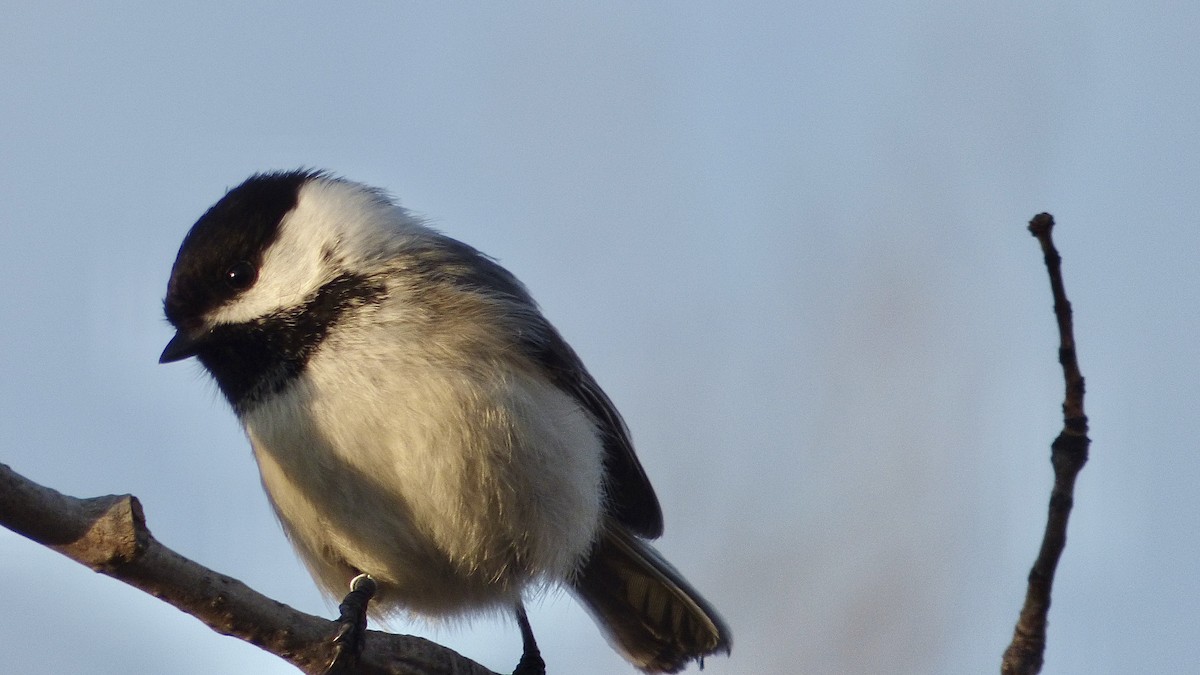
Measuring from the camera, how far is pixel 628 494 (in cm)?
411

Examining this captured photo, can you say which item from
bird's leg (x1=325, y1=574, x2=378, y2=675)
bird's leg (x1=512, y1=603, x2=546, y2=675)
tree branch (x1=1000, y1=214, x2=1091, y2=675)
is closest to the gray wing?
bird's leg (x1=512, y1=603, x2=546, y2=675)

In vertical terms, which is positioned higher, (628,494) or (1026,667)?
(628,494)

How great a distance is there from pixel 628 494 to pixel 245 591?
1864 millimetres

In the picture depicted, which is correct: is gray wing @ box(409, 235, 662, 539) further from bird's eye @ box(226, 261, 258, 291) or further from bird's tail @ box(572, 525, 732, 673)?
bird's eye @ box(226, 261, 258, 291)

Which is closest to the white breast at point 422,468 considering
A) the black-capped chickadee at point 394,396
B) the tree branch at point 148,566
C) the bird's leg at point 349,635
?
the black-capped chickadee at point 394,396

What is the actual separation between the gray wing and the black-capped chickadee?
0.01 m

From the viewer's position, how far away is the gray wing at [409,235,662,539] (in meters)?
3.67

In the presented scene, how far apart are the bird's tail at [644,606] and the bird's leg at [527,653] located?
0.77 ft

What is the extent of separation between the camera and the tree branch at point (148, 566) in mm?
2137

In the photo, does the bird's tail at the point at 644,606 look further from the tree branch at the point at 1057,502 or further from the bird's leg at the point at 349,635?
the tree branch at the point at 1057,502

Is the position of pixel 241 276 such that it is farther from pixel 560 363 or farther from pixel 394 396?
pixel 560 363

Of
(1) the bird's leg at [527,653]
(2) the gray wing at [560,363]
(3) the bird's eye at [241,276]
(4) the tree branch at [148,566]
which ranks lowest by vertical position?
(4) the tree branch at [148,566]

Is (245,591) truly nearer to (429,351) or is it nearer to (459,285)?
(429,351)

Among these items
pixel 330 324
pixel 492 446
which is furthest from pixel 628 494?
pixel 330 324
